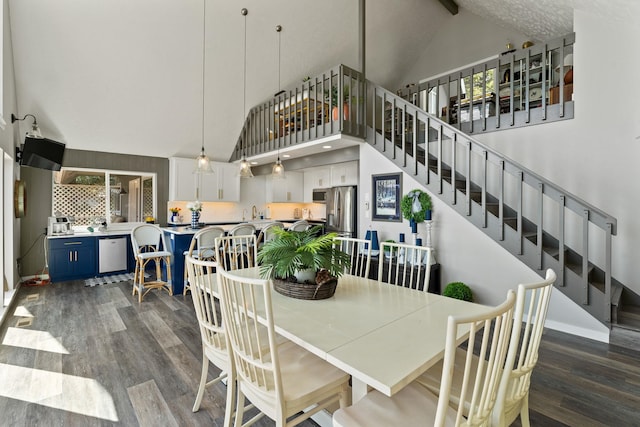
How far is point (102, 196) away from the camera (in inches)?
233

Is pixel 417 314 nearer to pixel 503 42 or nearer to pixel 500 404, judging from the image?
pixel 500 404

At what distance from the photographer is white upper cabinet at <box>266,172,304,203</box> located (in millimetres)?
7898

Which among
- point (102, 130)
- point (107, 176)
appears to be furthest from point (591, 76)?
point (107, 176)

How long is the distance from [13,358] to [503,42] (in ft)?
26.9

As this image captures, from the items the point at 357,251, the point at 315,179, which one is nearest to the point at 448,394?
the point at 357,251

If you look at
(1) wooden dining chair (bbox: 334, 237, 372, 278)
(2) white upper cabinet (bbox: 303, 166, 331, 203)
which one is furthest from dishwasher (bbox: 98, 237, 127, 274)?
(1) wooden dining chair (bbox: 334, 237, 372, 278)

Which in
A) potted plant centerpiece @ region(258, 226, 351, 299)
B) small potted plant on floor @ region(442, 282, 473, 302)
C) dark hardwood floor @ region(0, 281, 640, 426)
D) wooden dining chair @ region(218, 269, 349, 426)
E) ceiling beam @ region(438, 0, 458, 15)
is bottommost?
dark hardwood floor @ region(0, 281, 640, 426)

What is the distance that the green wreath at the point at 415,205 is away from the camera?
160 inches

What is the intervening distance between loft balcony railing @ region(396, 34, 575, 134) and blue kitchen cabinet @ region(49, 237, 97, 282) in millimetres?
6625

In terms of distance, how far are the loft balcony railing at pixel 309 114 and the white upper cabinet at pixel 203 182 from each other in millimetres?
476

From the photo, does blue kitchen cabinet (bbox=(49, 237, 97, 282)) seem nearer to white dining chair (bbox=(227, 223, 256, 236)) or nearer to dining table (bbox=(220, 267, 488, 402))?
white dining chair (bbox=(227, 223, 256, 236))

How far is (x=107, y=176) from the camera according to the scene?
5.95 m

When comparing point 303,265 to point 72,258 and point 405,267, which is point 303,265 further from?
point 72,258

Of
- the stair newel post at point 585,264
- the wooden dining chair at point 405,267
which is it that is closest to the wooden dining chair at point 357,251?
the wooden dining chair at point 405,267
